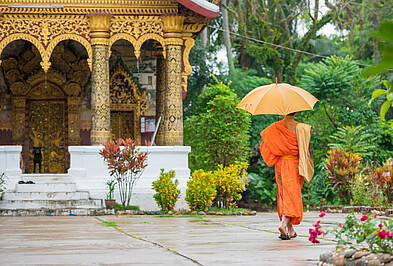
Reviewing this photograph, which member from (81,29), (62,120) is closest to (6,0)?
(81,29)

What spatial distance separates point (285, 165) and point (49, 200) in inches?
268

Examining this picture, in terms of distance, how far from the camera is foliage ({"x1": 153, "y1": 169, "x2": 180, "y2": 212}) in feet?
41.3

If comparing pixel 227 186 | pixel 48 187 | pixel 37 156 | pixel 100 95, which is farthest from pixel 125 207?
pixel 37 156

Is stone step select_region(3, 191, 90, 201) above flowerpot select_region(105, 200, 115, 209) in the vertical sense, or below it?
above

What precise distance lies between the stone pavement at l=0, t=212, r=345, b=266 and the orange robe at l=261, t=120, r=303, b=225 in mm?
376

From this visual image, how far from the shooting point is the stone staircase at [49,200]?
12.3 m

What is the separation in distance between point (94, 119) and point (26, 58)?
4.65 meters

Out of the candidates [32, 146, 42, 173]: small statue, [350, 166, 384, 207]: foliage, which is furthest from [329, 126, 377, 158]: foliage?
[32, 146, 42, 173]: small statue

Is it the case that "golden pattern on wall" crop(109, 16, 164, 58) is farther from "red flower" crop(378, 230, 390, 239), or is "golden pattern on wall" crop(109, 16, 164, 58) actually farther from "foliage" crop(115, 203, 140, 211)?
"red flower" crop(378, 230, 390, 239)

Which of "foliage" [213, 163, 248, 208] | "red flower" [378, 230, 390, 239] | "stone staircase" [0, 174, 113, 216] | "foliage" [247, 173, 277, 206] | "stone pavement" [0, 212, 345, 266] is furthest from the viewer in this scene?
"foliage" [247, 173, 277, 206]

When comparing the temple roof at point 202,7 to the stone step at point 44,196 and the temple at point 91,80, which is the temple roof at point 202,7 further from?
the stone step at point 44,196

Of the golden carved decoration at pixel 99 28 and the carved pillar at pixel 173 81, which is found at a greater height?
the golden carved decoration at pixel 99 28

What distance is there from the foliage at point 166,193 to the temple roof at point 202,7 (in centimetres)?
406

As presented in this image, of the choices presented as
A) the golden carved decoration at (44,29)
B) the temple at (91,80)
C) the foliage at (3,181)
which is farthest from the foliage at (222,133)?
the foliage at (3,181)
